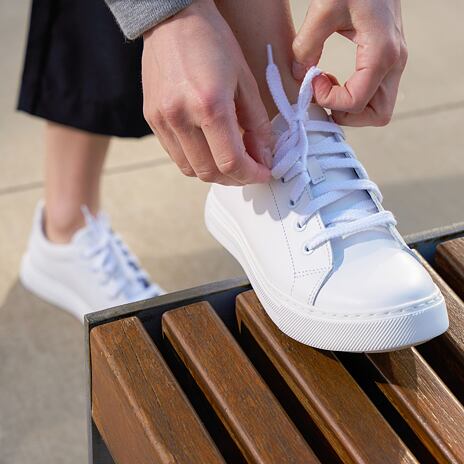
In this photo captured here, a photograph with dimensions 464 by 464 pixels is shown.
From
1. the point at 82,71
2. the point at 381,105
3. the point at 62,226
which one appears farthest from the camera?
the point at 62,226

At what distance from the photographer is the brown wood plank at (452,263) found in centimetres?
102

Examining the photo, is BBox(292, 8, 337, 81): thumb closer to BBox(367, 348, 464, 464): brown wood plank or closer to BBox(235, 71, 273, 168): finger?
BBox(235, 71, 273, 168): finger

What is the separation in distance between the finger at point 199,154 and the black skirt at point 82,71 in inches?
21.7

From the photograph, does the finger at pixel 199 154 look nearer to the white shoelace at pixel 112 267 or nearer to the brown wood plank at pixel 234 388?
the brown wood plank at pixel 234 388

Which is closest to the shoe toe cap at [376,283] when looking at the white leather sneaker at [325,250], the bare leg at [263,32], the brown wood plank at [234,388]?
the white leather sneaker at [325,250]

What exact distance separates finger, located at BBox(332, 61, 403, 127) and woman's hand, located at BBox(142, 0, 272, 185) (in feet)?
0.37

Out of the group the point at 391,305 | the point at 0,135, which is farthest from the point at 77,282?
the point at 391,305

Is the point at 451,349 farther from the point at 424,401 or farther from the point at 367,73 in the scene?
the point at 367,73

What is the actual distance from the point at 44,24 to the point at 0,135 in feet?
2.30

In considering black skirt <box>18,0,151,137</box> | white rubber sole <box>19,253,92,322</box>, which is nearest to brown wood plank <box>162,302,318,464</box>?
black skirt <box>18,0,151,137</box>

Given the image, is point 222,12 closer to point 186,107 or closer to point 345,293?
point 186,107

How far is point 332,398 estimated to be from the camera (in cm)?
85

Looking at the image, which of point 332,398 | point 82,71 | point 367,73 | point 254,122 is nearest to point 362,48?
point 367,73

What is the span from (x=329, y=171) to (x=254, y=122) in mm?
112
